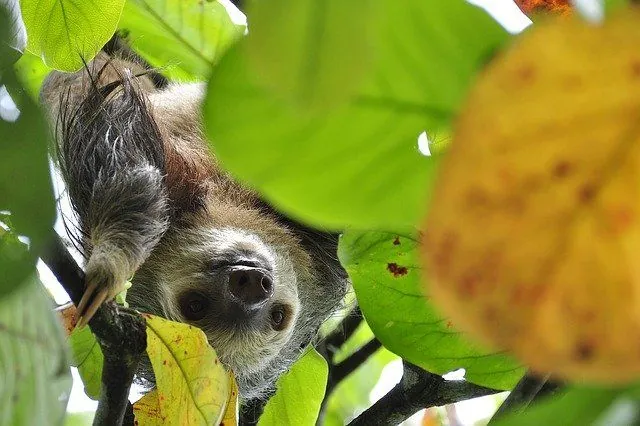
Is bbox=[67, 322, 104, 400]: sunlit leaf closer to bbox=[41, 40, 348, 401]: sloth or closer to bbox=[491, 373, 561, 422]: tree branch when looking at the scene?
bbox=[41, 40, 348, 401]: sloth

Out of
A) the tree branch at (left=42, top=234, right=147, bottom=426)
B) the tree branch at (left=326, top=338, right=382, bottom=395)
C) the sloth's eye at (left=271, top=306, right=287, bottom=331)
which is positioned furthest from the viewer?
the sloth's eye at (left=271, top=306, right=287, bottom=331)

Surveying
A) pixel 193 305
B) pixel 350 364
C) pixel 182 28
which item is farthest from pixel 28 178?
pixel 193 305

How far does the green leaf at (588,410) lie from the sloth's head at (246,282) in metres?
1.50

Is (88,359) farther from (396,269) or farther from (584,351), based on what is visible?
(584,351)

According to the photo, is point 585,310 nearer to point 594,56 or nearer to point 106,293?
point 594,56

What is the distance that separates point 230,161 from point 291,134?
0.08ft

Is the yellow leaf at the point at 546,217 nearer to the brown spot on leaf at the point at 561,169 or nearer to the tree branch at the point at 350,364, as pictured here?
the brown spot on leaf at the point at 561,169

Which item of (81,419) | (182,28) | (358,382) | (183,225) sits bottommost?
(81,419)

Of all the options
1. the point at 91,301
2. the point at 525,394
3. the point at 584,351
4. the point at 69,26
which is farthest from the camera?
the point at 91,301

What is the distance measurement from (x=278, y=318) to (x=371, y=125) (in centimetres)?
178

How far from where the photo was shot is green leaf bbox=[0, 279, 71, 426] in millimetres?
430

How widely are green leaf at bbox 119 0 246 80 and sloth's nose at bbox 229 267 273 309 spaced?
1.50 feet

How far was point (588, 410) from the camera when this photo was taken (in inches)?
12.4

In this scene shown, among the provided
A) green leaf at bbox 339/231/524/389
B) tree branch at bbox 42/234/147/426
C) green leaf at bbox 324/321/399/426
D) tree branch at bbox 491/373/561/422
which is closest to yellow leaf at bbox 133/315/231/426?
tree branch at bbox 42/234/147/426
